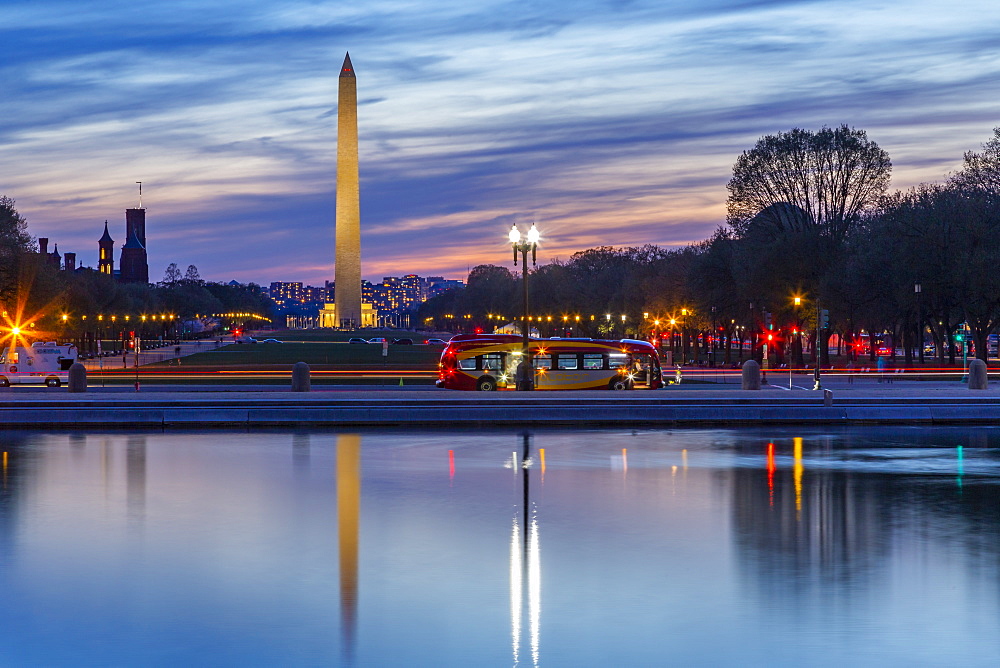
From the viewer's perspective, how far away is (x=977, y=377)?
47.3 meters

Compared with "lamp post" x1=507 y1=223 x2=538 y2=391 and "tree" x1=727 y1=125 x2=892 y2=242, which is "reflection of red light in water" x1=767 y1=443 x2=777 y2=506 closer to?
"lamp post" x1=507 y1=223 x2=538 y2=391

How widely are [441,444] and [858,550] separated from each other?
14703 millimetres

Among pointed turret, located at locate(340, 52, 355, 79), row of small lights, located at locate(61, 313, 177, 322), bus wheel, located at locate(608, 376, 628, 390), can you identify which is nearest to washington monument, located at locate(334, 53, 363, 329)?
pointed turret, located at locate(340, 52, 355, 79)

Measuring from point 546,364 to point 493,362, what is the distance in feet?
7.01

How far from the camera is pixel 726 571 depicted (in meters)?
12.8

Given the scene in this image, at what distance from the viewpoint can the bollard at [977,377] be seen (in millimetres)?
47156

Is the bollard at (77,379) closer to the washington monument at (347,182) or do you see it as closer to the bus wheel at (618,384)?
the bus wheel at (618,384)

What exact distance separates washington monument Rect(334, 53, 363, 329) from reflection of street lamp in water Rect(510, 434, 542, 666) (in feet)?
469

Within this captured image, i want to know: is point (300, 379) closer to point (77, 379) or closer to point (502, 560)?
point (77, 379)

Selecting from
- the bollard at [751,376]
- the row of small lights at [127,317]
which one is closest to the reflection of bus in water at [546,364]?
the bollard at [751,376]

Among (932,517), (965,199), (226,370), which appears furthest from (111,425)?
(965,199)

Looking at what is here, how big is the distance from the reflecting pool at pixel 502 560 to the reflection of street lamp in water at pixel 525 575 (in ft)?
0.14

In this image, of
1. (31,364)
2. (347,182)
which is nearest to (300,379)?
(31,364)

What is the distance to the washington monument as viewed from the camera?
513 ft
